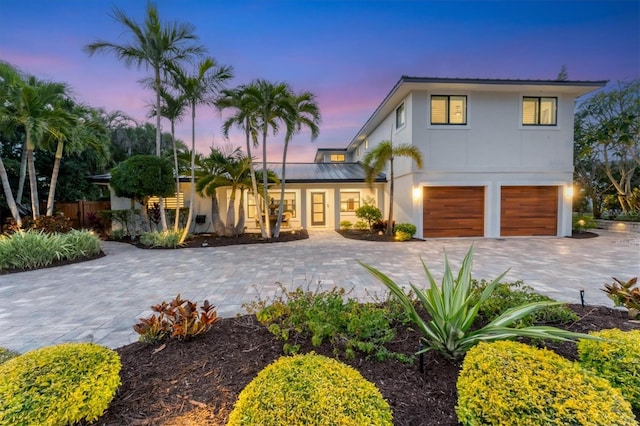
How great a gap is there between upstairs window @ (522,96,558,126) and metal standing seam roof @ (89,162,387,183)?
5917 mm

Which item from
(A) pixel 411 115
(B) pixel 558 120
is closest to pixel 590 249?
(B) pixel 558 120

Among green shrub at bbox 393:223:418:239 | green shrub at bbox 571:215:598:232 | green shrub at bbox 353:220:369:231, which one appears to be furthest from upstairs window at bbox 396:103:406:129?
green shrub at bbox 571:215:598:232

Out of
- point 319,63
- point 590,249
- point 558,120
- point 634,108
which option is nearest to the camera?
point 590,249

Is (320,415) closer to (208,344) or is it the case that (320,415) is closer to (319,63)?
(208,344)

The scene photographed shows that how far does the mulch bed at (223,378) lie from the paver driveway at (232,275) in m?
1.08

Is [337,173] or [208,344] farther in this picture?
[337,173]

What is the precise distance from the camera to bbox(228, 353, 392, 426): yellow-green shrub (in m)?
1.34

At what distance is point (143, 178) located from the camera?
893cm

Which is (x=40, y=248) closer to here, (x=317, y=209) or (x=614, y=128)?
(x=317, y=209)

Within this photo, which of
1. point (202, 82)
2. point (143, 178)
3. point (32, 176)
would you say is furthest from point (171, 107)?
point (32, 176)

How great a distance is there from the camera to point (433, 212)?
36.0 feet

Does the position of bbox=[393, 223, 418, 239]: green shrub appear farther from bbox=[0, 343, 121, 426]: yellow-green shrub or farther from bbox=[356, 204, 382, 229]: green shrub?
bbox=[0, 343, 121, 426]: yellow-green shrub

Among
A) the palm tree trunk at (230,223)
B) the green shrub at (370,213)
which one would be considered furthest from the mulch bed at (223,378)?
the green shrub at (370,213)

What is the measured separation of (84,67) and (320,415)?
13207mm
